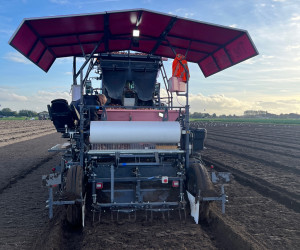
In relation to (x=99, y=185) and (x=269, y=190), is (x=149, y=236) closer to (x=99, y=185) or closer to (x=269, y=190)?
(x=99, y=185)

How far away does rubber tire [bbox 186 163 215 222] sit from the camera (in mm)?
5770

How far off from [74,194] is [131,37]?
4.27m

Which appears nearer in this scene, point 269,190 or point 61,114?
point 61,114

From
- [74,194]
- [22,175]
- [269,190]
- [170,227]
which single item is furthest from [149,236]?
[22,175]

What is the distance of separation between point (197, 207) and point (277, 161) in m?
10.7

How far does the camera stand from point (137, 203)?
579 centimetres

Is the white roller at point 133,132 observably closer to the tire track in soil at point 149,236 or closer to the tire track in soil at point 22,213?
the tire track in soil at point 149,236

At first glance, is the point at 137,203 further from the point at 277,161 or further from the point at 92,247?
the point at 277,161

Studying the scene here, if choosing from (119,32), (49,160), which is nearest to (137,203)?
(119,32)

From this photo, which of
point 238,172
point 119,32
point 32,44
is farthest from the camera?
point 238,172

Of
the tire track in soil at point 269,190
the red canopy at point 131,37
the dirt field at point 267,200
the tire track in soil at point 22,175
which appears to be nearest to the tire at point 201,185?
the dirt field at point 267,200

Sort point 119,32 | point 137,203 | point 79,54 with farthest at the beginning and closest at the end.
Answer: point 79,54
point 119,32
point 137,203

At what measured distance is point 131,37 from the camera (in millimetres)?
7031

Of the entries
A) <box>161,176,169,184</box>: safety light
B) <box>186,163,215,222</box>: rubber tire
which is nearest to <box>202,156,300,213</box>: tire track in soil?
<box>186,163,215,222</box>: rubber tire
